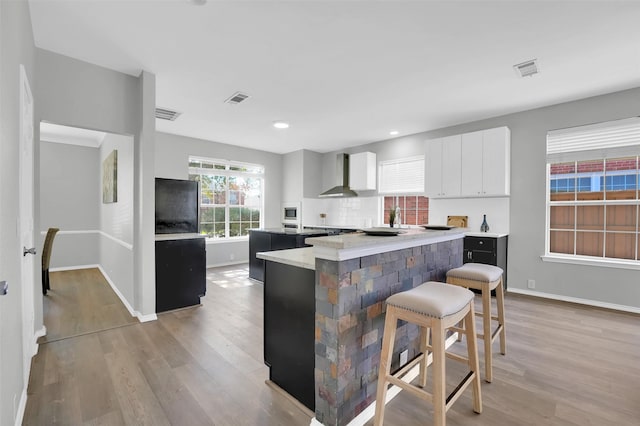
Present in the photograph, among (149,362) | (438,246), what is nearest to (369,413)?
(438,246)

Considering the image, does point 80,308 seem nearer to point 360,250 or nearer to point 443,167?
point 360,250

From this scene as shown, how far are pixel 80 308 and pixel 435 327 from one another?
419 cm

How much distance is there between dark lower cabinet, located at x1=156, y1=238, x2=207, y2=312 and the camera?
135 inches

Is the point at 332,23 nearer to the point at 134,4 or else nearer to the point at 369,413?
the point at 134,4

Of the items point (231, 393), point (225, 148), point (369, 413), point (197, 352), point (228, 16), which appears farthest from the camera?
point (225, 148)

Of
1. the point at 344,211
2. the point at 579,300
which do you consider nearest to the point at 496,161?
the point at 579,300

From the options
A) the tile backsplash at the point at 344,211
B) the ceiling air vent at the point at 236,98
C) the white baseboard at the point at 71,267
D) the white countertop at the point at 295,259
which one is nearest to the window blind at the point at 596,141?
the tile backsplash at the point at 344,211

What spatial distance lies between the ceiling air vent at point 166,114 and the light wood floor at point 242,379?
2890mm

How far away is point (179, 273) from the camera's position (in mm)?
3572

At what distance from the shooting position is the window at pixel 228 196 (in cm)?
612

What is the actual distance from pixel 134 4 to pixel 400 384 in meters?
2.99

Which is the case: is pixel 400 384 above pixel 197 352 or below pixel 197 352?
above

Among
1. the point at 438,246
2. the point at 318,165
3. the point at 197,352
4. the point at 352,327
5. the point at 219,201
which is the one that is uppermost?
the point at 318,165

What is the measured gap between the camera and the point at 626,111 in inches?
137
